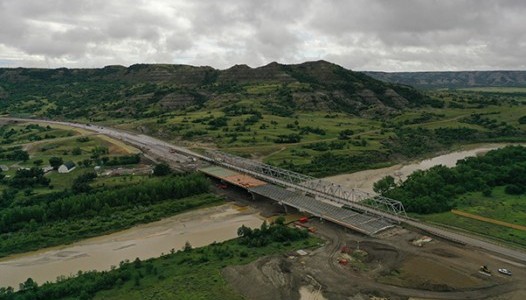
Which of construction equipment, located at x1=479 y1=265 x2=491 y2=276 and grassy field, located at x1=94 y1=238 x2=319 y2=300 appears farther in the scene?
construction equipment, located at x1=479 y1=265 x2=491 y2=276

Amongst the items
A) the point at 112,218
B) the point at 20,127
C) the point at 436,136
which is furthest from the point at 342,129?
the point at 20,127

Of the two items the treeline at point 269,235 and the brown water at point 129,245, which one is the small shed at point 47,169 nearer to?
the brown water at point 129,245

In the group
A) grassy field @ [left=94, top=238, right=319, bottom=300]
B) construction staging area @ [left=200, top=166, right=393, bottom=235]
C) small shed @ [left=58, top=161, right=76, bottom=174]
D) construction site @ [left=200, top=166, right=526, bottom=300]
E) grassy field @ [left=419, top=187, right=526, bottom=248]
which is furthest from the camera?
small shed @ [left=58, top=161, right=76, bottom=174]

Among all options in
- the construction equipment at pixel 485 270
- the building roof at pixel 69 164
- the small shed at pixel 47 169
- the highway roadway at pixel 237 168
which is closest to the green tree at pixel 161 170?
the highway roadway at pixel 237 168

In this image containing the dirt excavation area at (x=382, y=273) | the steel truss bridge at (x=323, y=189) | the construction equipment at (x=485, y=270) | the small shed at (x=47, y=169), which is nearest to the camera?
the dirt excavation area at (x=382, y=273)

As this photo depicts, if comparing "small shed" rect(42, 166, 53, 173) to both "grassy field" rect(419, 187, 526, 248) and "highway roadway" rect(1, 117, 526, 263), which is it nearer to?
"highway roadway" rect(1, 117, 526, 263)

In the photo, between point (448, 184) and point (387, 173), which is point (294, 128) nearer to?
point (387, 173)

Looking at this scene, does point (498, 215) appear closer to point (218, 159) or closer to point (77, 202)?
point (218, 159)

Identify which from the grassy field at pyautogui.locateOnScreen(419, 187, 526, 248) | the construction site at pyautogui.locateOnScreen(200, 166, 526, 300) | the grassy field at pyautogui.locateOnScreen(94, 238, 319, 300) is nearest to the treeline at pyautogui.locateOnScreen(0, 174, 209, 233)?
the grassy field at pyautogui.locateOnScreen(94, 238, 319, 300)
